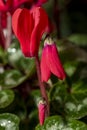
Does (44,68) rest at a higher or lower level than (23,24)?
lower

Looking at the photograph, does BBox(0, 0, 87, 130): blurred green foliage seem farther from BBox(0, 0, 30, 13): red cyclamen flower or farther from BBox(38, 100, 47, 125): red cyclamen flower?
BBox(0, 0, 30, 13): red cyclamen flower

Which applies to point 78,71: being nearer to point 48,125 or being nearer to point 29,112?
point 29,112

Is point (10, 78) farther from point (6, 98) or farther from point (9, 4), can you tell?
point (9, 4)

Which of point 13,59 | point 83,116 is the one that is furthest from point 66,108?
point 13,59

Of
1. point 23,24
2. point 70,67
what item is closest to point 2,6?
point 23,24

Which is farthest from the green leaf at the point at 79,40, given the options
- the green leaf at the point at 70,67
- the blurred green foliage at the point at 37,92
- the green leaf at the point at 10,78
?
the green leaf at the point at 10,78

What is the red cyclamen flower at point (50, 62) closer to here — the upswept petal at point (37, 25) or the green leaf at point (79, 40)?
the upswept petal at point (37, 25)
